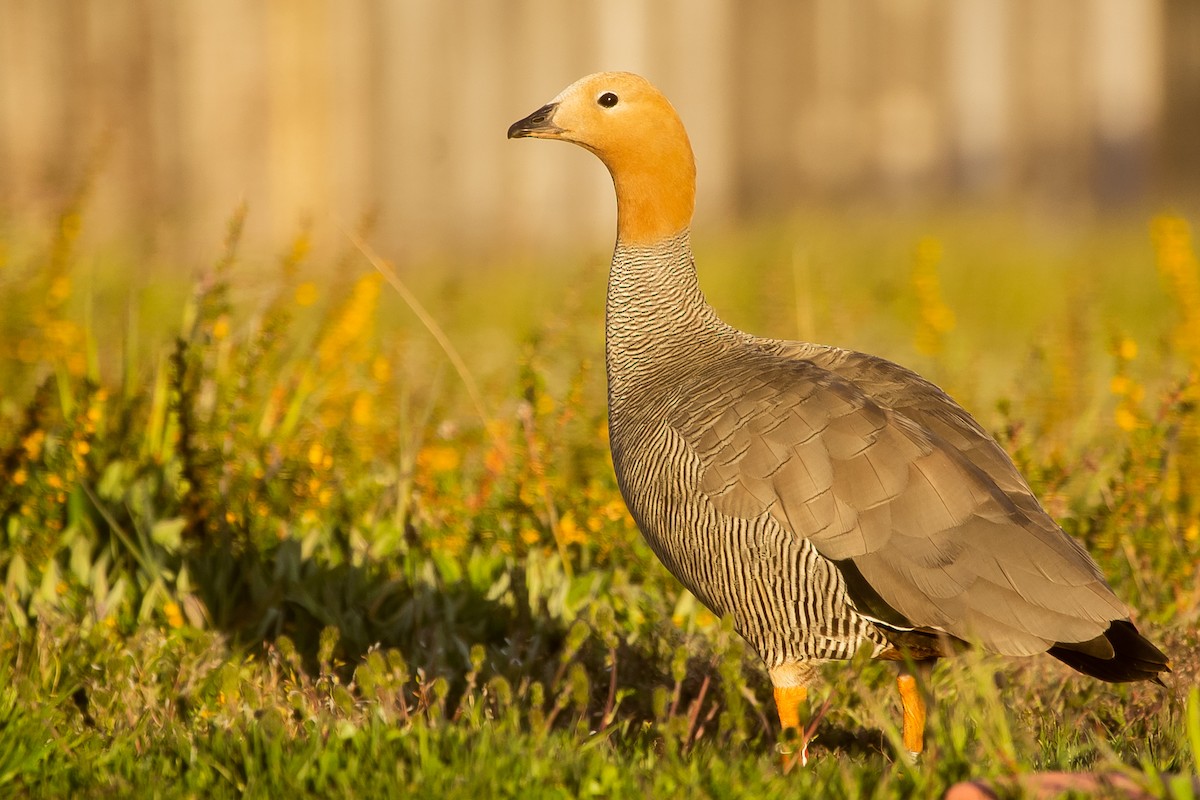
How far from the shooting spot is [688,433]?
3.55m

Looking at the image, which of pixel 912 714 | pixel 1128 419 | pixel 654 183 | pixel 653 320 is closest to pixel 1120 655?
pixel 912 714

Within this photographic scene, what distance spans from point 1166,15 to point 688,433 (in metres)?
9.09

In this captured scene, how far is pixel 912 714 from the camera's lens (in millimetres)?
3650

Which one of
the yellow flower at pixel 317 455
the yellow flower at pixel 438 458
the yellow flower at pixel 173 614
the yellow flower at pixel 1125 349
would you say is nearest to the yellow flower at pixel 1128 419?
the yellow flower at pixel 1125 349

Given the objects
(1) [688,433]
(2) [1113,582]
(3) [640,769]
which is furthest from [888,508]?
(2) [1113,582]

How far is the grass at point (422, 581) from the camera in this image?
301 cm

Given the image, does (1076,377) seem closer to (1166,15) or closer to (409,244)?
(409,244)

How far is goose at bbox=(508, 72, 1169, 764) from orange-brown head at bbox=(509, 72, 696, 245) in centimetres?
45

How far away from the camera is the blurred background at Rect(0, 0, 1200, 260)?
966 centimetres

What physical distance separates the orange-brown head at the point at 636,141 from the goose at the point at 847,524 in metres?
0.45

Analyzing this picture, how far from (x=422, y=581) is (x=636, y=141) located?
4.74 feet

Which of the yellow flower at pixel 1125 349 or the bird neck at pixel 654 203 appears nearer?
the bird neck at pixel 654 203

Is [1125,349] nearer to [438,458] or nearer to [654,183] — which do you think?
[654,183]

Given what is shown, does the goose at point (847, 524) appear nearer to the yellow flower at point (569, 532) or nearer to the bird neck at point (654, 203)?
the bird neck at point (654, 203)
